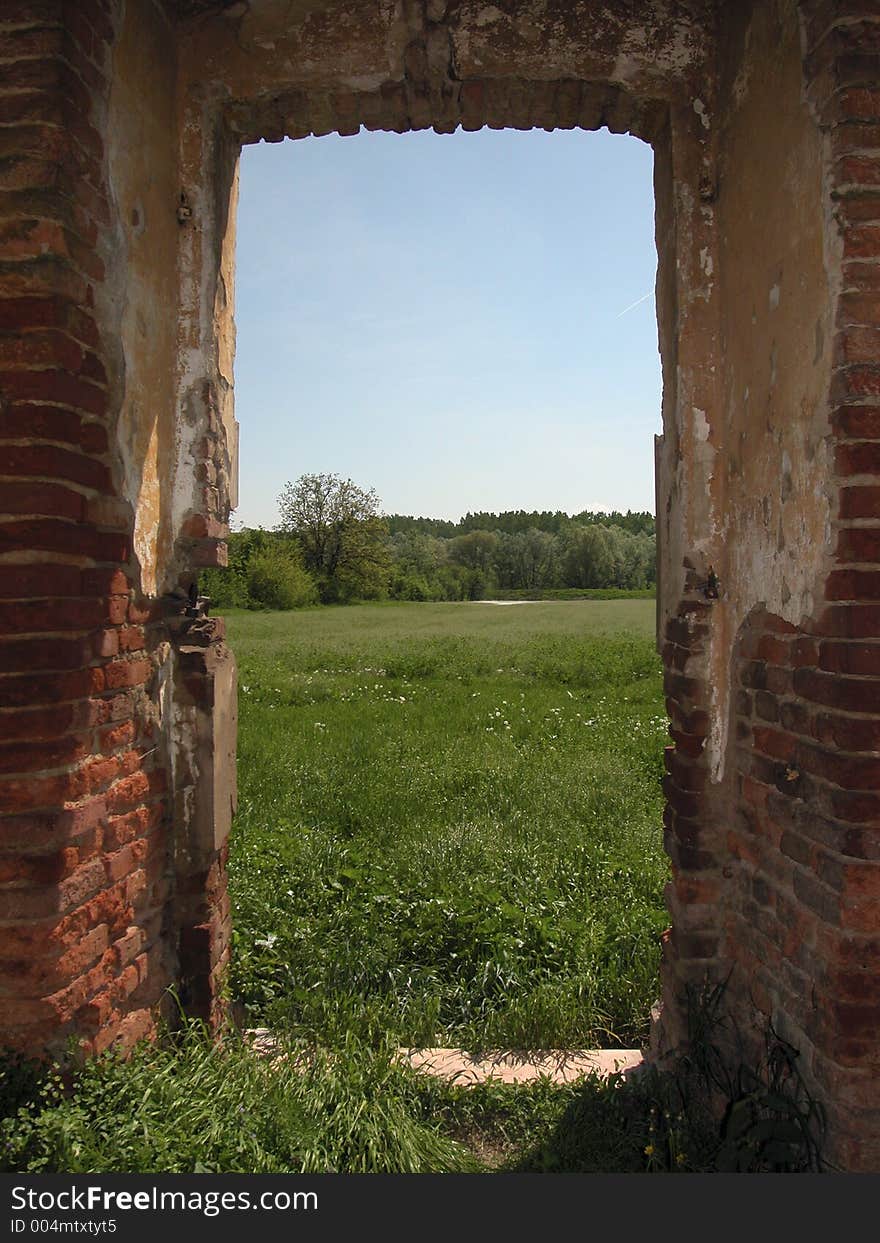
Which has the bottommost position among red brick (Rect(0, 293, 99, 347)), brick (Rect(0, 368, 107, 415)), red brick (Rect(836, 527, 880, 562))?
red brick (Rect(836, 527, 880, 562))

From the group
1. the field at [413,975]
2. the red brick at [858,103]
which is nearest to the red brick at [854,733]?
the field at [413,975]

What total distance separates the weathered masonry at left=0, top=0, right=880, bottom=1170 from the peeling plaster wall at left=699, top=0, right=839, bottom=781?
0.01 metres

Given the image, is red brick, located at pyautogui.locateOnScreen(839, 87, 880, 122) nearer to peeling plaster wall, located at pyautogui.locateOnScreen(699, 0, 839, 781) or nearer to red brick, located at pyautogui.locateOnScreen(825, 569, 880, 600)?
peeling plaster wall, located at pyautogui.locateOnScreen(699, 0, 839, 781)

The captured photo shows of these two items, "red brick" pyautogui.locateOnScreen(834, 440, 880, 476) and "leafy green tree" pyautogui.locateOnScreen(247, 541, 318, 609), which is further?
"leafy green tree" pyautogui.locateOnScreen(247, 541, 318, 609)

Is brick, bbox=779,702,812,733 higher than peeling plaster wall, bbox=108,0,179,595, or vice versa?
peeling plaster wall, bbox=108,0,179,595

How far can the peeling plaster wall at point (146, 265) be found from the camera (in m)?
2.37

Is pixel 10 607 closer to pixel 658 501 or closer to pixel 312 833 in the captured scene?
pixel 658 501

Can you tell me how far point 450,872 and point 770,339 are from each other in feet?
10.6

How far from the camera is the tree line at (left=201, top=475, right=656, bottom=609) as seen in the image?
136ft

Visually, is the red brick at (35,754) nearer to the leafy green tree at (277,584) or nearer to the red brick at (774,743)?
the red brick at (774,743)

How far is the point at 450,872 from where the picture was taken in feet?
14.4

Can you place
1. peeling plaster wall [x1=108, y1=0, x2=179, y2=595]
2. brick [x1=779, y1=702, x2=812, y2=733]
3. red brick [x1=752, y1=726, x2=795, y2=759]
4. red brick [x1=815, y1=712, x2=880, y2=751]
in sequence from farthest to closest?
peeling plaster wall [x1=108, y1=0, x2=179, y2=595] < red brick [x1=752, y1=726, x2=795, y2=759] < brick [x1=779, y1=702, x2=812, y2=733] < red brick [x1=815, y1=712, x2=880, y2=751]

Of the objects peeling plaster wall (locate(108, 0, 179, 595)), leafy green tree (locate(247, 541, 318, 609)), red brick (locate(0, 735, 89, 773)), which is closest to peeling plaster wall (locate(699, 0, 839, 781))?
peeling plaster wall (locate(108, 0, 179, 595))

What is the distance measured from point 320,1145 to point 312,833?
9.48 feet
